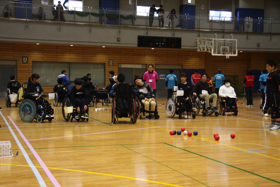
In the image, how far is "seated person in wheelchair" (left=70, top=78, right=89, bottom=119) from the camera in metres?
8.34

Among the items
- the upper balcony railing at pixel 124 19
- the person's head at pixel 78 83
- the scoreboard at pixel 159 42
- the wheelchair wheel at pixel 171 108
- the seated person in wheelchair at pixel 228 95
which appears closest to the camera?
the person's head at pixel 78 83

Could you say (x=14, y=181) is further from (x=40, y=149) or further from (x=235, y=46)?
(x=235, y=46)

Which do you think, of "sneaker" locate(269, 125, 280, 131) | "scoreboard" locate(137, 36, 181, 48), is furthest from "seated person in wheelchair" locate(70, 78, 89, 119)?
"scoreboard" locate(137, 36, 181, 48)

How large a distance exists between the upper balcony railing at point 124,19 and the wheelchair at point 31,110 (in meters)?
10.8

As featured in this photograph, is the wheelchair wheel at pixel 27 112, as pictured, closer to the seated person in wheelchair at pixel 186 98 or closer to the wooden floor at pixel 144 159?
the wooden floor at pixel 144 159

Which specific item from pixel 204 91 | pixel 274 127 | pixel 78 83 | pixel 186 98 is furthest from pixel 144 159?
pixel 204 91

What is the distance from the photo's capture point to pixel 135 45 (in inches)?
785

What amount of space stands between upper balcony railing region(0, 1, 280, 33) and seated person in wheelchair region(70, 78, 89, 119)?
10827mm

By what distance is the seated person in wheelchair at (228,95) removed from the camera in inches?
421

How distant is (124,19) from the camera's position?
756 inches

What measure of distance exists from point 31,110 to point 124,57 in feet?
47.8

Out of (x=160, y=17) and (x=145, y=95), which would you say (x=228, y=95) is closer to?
(x=145, y=95)

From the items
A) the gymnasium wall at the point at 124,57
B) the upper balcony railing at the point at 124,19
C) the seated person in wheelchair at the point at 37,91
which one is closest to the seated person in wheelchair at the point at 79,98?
the seated person in wheelchair at the point at 37,91

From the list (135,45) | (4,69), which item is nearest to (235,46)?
(135,45)
